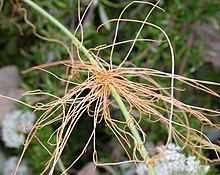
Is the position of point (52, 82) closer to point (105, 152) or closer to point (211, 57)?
point (105, 152)

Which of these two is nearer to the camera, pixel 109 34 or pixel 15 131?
pixel 15 131

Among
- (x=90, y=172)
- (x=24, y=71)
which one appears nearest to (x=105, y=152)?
(x=90, y=172)

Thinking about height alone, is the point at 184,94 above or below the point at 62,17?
below

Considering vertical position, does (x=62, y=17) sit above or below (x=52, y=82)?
above

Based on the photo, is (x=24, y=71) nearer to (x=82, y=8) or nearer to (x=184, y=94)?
(x=82, y=8)

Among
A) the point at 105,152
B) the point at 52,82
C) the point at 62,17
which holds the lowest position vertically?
the point at 105,152

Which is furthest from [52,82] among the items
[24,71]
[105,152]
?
[105,152]
